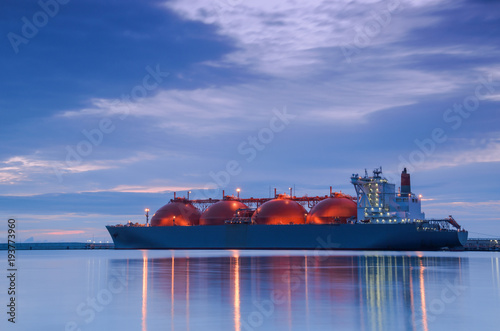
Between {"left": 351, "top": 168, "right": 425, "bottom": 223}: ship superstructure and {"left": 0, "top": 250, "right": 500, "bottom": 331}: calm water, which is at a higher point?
{"left": 351, "top": 168, "right": 425, "bottom": 223}: ship superstructure

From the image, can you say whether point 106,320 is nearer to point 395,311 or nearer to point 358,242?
point 395,311

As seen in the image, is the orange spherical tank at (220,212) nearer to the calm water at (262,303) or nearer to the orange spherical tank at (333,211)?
the orange spherical tank at (333,211)

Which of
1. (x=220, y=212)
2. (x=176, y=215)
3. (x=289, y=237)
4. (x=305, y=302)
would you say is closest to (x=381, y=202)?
(x=289, y=237)

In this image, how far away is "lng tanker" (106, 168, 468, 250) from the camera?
65.5 m

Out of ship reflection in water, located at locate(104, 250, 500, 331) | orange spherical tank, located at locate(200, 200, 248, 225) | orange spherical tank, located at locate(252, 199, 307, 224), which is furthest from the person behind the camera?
orange spherical tank, located at locate(200, 200, 248, 225)

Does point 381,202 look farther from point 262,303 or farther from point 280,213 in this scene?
point 262,303

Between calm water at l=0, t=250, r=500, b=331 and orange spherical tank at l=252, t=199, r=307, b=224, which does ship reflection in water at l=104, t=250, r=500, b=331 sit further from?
orange spherical tank at l=252, t=199, r=307, b=224

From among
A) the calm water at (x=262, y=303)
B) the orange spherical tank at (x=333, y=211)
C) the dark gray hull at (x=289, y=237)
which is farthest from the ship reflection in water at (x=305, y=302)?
the orange spherical tank at (x=333, y=211)

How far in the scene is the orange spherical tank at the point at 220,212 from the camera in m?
81.7

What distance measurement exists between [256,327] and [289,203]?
209ft

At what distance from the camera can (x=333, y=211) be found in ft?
232

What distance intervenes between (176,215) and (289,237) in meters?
21.3

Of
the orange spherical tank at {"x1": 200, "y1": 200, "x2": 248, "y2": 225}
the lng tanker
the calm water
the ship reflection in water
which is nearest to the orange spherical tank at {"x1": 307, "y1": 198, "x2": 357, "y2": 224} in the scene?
the lng tanker

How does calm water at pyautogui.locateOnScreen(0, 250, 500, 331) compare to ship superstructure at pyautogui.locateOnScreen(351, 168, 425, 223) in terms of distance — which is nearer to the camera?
calm water at pyautogui.locateOnScreen(0, 250, 500, 331)
